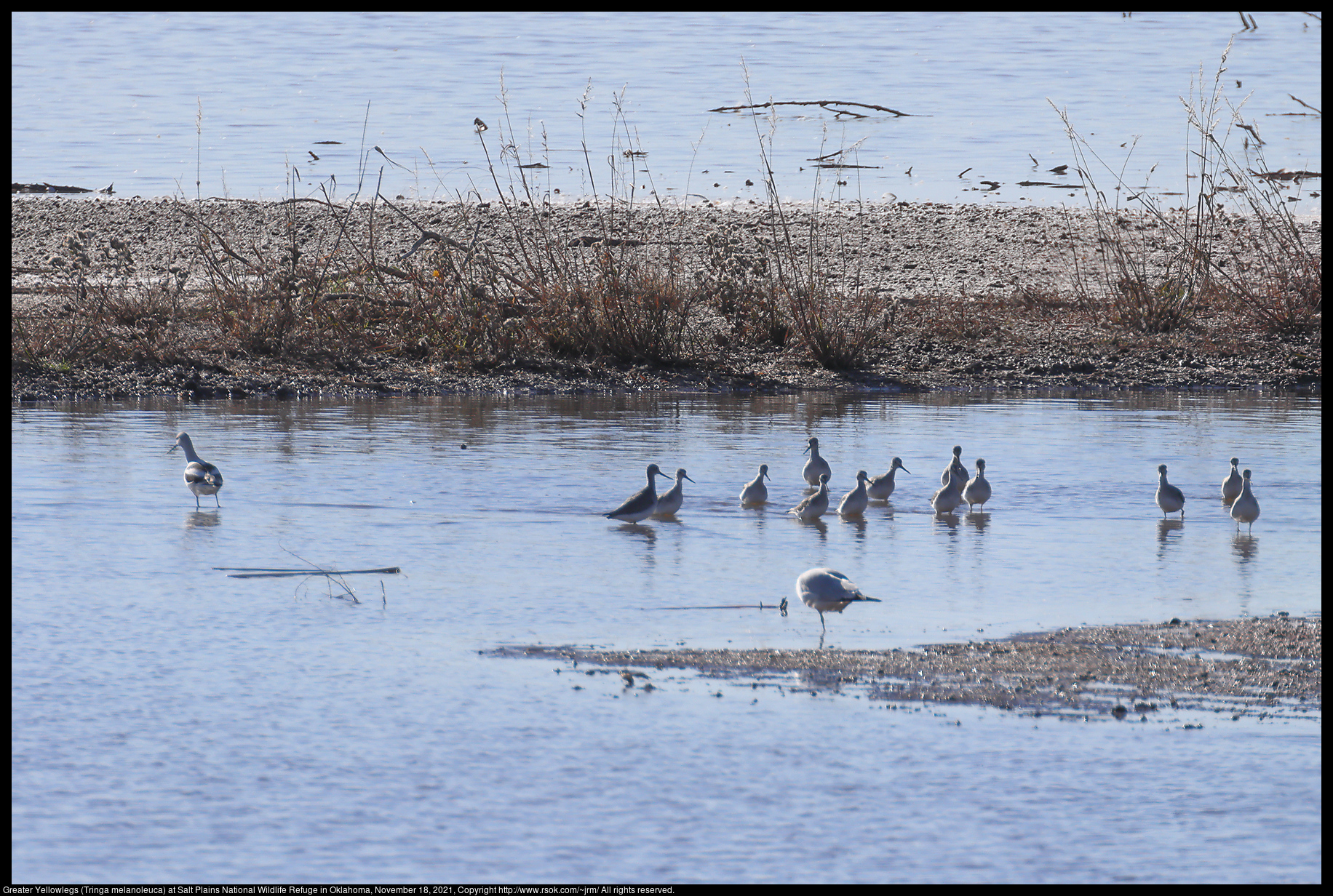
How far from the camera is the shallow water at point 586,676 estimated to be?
5.04m

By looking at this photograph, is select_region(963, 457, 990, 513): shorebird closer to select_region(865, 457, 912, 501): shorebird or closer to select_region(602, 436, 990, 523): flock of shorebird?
select_region(602, 436, 990, 523): flock of shorebird

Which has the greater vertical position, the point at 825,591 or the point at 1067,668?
the point at 825,591

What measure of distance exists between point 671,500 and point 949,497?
5.67ft

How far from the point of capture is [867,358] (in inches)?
659

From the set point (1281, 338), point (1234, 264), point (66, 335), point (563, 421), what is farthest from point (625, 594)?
point (1234, 264)

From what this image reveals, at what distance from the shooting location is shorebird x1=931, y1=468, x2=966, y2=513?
10250 millimetres

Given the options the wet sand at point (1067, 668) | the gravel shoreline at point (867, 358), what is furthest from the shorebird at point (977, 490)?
the gravel shoreline at point (867, 358)

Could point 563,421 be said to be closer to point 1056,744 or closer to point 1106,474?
point 1106,474

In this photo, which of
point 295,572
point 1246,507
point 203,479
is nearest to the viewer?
point 295,572

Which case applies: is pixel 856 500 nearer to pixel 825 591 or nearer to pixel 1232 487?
pixel 1232 487

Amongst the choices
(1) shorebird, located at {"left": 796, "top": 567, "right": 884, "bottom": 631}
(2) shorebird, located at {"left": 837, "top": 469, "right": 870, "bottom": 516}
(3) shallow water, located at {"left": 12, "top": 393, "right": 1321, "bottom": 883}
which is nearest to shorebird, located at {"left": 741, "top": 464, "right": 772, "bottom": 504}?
(3) shallow water, located at {"left": 12, "top": 393, "right": 1321, "bottom": 883}

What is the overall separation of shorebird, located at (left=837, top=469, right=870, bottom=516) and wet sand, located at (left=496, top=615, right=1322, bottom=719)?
2.92 metres

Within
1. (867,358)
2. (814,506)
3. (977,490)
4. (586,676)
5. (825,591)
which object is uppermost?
(867,358)

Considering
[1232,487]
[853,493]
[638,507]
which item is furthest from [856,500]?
[1232,487]
